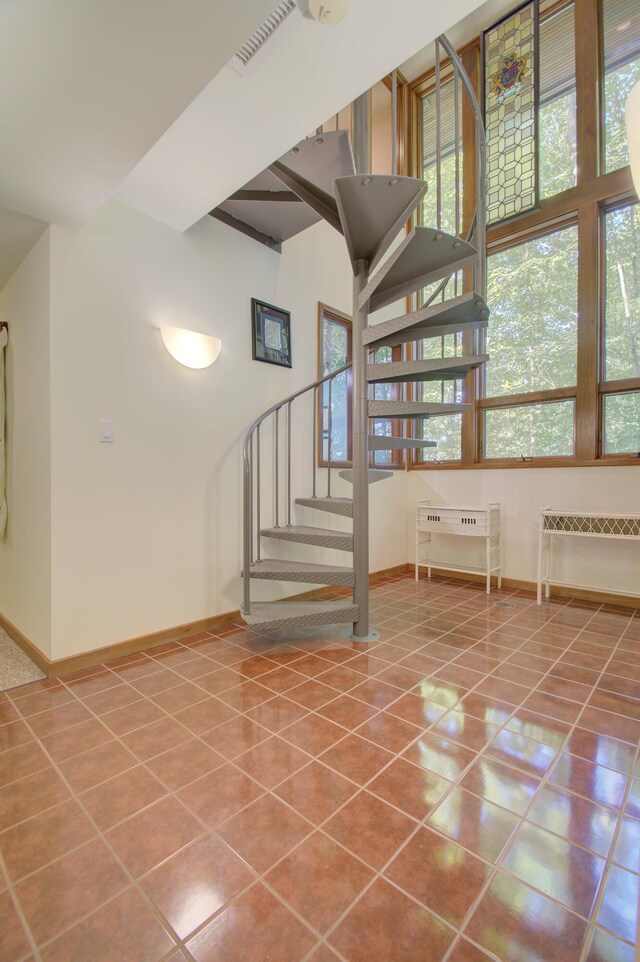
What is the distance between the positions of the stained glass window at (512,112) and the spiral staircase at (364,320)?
144 centimetres

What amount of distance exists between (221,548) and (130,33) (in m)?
2.43

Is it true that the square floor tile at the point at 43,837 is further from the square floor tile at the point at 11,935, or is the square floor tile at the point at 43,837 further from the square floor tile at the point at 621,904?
the square floor tile at the point at 621,904

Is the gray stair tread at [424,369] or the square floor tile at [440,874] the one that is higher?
the gray stair tread at [424,369]

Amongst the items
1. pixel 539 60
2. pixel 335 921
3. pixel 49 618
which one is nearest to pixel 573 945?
pixel 335 921

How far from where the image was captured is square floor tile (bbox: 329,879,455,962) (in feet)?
2.81

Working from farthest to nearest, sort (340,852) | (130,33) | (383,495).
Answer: (383,495), (130,33), (340,852)

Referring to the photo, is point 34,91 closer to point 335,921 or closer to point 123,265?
point 123,265

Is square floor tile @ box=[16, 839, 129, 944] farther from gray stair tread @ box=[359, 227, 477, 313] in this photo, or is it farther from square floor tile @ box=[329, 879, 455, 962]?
gray stair tread @ box=[359, 227, 477, 313]

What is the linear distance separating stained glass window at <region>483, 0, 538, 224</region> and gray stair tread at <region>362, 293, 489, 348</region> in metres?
2.14

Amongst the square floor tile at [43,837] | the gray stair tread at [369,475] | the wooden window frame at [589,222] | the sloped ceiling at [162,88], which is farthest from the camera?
the wooden window frame at [589,222]

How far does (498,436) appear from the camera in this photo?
398 centimetres

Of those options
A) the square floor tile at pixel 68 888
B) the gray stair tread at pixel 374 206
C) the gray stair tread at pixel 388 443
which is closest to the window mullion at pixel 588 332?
the gray stair tread at pixel 388 443

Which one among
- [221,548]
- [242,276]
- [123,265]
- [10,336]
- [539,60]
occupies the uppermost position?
[539,60]

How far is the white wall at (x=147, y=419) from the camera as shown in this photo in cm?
219
